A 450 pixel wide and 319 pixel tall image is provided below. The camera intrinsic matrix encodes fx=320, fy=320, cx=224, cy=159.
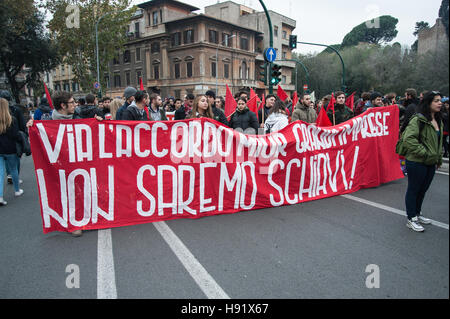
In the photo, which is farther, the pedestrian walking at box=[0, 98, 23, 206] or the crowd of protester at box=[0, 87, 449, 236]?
the pedestrian walking at box=[0, 98, 23, 206]

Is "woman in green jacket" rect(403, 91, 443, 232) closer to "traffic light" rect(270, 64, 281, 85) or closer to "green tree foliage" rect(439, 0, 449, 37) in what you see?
"green tree foliage" rect(439, 0, 449, 37)

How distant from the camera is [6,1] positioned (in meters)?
21.0

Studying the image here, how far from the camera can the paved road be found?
2.84 m

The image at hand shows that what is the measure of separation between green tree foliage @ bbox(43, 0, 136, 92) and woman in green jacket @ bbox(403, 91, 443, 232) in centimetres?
2863

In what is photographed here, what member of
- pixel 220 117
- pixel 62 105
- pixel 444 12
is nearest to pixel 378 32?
pixel 220 117

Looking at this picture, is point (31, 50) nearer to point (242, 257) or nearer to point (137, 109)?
point (137, 109)

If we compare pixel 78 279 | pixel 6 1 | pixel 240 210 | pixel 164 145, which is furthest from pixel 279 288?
pixel 6 1

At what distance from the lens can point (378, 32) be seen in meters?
67.3

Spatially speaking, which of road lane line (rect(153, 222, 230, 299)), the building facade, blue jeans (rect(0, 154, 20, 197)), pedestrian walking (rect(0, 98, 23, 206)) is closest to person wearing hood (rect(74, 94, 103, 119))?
pedestrian walking (rect(0, 98, 23, 206))

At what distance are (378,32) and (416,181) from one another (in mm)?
74913

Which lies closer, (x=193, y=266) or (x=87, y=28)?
(x=193, y=266)

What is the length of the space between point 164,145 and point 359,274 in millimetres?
2988

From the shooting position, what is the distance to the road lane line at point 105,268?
2.83 m

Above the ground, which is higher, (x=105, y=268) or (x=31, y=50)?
(x=31, y=50)
